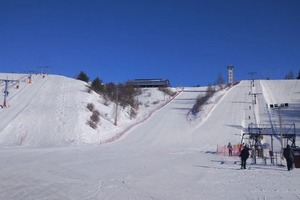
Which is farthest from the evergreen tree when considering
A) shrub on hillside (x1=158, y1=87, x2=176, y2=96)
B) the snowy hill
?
shrub on hillside (x1=158, y1=87, x2=176, y2=96)

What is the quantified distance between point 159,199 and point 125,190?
5.36 feet

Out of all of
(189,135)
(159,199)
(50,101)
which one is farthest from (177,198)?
(50,101)

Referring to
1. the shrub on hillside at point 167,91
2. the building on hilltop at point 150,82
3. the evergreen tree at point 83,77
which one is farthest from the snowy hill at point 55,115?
the building on hilltop at point 150,82

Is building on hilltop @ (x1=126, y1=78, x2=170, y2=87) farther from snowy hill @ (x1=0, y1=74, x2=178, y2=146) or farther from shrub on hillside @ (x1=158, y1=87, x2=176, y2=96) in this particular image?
snowy hill @ (x1=0, y1=74, x2=178, y2=146)

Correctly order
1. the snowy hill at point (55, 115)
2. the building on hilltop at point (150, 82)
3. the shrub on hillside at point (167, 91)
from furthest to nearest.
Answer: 1. the building on hilltop at point (150, 82)
2. the shrub on hillside at point (167, 91)
3. the snowy hill at point (55, 115)

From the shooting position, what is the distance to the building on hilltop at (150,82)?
307ft

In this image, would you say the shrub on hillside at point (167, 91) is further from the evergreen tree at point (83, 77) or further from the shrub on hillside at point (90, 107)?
the shrub on hillside at point (90, 107)

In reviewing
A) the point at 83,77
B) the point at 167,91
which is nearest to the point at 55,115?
the point at 83,77

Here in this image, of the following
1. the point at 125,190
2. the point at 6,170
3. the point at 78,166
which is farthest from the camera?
the point at 78,166

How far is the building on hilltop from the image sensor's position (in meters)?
93.7

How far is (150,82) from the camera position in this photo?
9569 centimetres

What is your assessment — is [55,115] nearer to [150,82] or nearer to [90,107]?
[90,107]

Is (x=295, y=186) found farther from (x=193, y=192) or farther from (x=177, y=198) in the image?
(x=177, y=198)

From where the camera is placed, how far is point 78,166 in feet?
56.9
